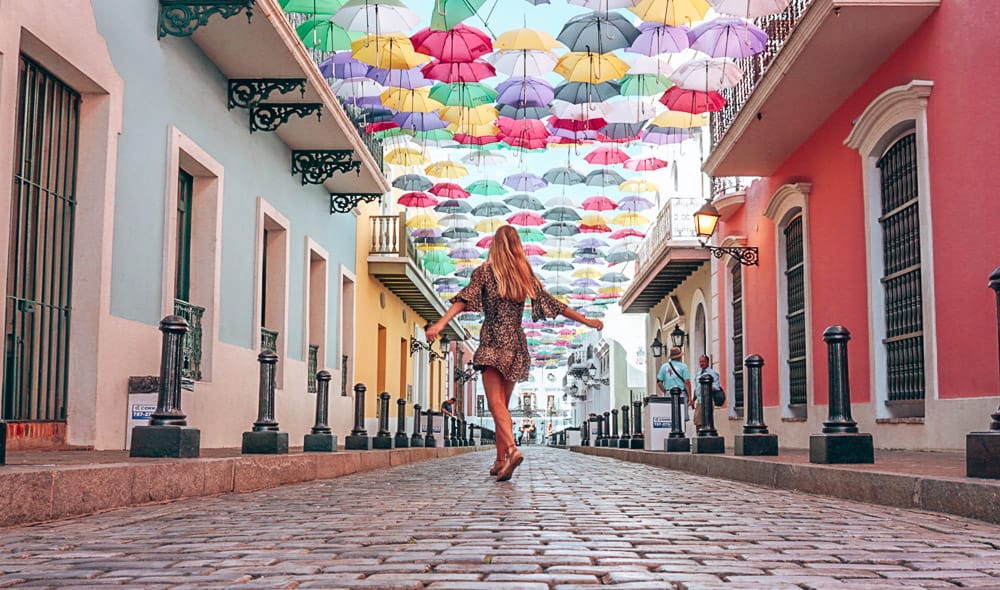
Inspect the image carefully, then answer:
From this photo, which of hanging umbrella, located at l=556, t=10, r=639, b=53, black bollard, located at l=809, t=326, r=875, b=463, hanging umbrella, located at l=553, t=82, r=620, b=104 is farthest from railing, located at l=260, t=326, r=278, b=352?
black bollard, located at l=809, t=326, r=875, b=463

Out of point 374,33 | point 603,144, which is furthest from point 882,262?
point 603,144

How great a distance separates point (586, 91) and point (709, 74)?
2.36 metres

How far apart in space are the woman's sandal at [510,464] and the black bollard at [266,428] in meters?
1.88

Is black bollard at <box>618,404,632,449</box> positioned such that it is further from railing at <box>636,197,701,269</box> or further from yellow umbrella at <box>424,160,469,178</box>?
yellow umbrella at <box>424,160,469,178</box>

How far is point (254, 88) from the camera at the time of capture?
41.0 ft

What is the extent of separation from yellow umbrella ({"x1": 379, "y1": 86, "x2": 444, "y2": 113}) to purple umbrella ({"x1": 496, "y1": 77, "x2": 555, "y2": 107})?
1.09m

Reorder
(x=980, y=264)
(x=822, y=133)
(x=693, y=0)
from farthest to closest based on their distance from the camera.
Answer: (x=822, y=133)
(x=693, y=0)
(x=980, y=264)

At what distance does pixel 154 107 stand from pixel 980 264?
25.4ft

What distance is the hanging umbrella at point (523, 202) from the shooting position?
24.9 metres

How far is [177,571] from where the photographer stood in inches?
121

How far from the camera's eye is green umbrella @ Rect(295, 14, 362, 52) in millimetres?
13695

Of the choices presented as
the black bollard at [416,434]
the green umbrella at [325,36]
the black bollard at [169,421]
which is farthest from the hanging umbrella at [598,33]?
the black bollard at [169,421]

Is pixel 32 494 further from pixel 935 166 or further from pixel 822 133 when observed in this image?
pixel 822 133

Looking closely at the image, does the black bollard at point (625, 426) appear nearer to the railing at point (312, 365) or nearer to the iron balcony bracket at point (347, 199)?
the railing at point (312, 365)
